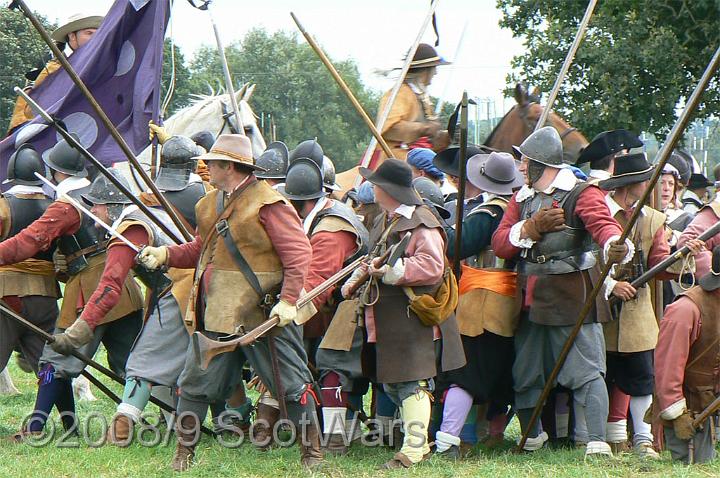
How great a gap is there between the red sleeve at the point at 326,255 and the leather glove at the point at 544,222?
1.19 m

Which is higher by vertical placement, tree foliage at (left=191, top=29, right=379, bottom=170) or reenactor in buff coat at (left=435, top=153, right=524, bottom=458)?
tree foliage at (left=191, top=29, right=379, bottom=170)

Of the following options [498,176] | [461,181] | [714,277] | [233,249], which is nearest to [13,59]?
[498,176]

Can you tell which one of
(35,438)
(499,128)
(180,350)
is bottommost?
(35,438)

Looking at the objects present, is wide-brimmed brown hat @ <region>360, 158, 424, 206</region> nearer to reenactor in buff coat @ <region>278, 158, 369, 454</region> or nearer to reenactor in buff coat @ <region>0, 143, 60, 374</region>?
reenactor in buff coat @ <region>278, 158, 369, 454</region>

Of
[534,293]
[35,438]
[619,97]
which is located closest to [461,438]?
[534,293]

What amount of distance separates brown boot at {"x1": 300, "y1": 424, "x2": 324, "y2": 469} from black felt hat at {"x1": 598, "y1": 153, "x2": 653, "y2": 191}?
2.30m

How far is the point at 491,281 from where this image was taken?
7285mm

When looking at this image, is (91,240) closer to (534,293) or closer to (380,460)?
(380,460)

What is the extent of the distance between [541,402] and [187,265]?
89.5 inches

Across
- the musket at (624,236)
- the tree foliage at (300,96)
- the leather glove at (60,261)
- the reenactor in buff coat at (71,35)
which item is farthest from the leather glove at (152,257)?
the tree foliage at (300,96)

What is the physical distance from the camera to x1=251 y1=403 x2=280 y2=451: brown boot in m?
7.55

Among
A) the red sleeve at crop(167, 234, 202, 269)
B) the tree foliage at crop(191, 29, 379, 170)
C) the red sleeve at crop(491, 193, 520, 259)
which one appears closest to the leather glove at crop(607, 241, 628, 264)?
the red sleeve at crop(491, 193, 520, 259)

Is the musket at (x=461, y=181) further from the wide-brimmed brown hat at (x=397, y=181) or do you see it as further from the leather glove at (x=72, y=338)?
the leather glove at (x=72, y=338)

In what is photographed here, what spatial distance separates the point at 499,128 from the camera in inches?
369
